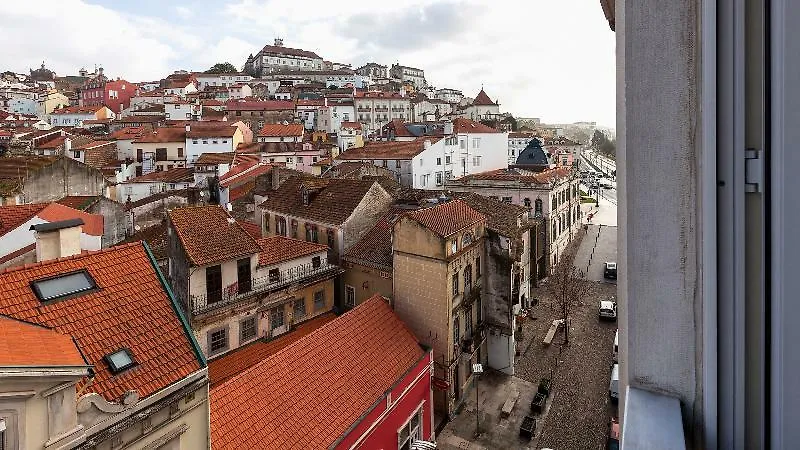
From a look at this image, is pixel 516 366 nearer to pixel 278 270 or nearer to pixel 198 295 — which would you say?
pixel 278 270

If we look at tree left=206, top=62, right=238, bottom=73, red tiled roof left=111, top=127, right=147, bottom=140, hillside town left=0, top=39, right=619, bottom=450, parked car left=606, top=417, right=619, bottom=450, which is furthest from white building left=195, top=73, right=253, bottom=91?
parked car left=606, top=417, right=619, bottom=450

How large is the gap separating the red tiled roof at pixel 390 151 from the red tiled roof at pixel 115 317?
3005 centimetres

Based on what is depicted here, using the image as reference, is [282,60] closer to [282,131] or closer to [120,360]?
[282,131]

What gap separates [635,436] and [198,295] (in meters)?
15.3

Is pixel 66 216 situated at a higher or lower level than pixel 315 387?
higher

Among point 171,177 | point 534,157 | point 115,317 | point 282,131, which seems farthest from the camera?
point 282,131

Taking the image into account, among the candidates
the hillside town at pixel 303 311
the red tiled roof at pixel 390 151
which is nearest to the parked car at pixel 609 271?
the hillside town at pixel 303 311

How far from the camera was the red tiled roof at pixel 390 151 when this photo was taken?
127 ft

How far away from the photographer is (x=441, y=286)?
16031 millimetres

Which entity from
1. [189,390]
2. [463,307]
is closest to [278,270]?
[463,307]

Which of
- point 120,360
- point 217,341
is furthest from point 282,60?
point 120,360

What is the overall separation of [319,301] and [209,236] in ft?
16.4

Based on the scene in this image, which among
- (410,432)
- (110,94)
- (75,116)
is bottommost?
(410,432)
